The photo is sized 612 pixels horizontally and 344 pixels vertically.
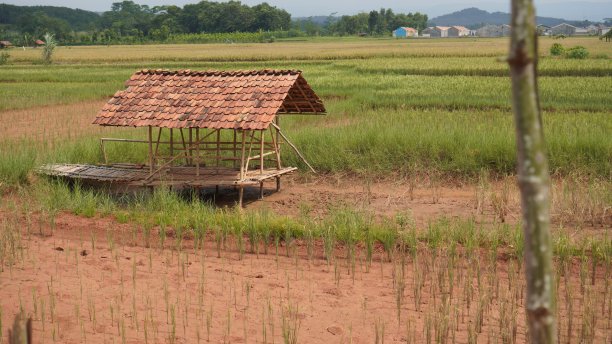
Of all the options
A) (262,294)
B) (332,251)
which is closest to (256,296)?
(262,294)

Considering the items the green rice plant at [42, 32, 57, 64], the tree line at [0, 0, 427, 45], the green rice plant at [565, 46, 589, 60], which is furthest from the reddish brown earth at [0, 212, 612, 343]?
the tree line at [0, 0, 427, 45]

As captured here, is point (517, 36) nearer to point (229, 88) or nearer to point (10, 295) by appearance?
point (10, 295)

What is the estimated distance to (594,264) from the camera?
696 centimetres

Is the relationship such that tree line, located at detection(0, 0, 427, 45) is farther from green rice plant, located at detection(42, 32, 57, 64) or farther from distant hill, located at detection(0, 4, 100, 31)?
green rice plant, located at detection(42, 32, 57, 64)

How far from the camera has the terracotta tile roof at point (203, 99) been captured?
1041cm

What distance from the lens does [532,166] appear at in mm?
2088

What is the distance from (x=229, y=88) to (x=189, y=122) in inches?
36.8

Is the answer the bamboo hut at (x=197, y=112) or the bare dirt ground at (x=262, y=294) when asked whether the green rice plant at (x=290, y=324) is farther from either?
the bamboo hut at (x=197, y=112)

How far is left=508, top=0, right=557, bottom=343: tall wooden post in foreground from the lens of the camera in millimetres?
2051

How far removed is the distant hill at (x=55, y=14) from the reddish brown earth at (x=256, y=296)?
14012cm

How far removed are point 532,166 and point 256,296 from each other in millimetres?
4704

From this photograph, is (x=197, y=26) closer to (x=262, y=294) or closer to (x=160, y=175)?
(x=160, y=175)

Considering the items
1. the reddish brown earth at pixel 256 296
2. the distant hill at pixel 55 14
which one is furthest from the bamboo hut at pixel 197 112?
the distant hill at pixel 55 14

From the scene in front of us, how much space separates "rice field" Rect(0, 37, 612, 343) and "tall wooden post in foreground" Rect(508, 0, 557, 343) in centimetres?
316
